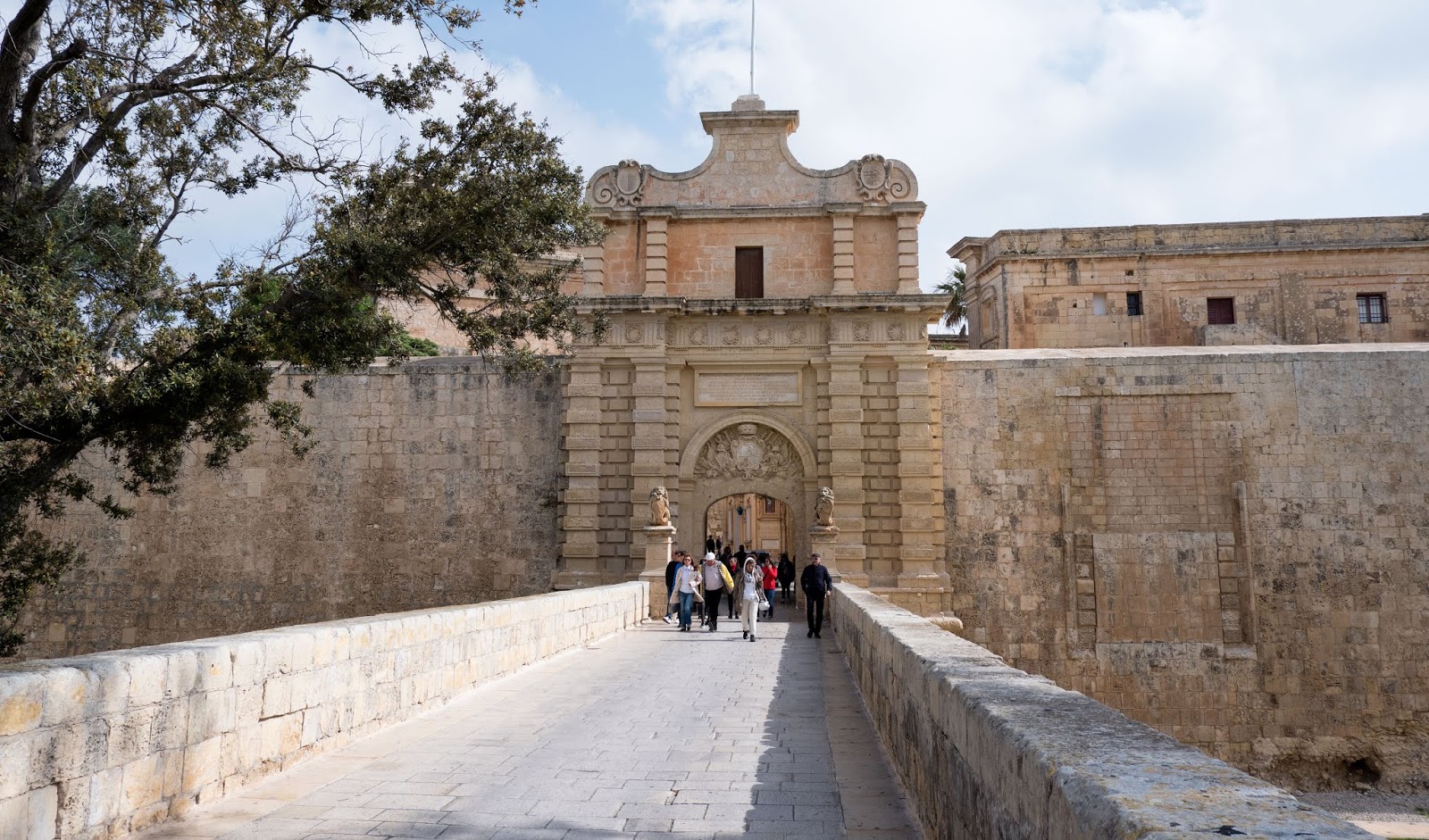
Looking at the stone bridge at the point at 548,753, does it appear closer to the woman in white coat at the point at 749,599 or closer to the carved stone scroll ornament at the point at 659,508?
the woman in white coat at the point at 749,599

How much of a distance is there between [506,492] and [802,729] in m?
12.2

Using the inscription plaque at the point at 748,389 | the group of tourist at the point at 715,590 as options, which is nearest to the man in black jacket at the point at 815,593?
the group of tourist at the point at 715,590

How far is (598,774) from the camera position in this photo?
5.37m

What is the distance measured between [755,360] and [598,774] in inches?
505

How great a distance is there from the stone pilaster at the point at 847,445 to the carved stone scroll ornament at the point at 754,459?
89 centimetres

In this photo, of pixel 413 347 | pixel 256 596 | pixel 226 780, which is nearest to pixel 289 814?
pixel 226 780

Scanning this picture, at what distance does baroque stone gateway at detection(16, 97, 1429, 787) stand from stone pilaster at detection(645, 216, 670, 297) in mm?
51

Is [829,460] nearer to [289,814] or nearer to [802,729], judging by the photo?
[802,729]

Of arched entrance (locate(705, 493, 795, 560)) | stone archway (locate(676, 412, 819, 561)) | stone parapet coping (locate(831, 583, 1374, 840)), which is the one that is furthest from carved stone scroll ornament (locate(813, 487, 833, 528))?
arched entrance (locate(705, 493, 795, 560))

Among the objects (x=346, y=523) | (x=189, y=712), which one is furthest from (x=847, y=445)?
(x=189, y=712)

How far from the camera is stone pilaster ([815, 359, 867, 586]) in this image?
17.1 meters

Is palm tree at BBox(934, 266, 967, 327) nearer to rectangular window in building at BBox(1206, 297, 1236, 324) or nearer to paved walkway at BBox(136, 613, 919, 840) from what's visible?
rectangular window in building at BBox(1206, 297, 1236, 324)

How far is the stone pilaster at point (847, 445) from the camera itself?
56.0 ft

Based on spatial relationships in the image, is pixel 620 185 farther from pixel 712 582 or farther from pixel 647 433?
pixel 712 582
